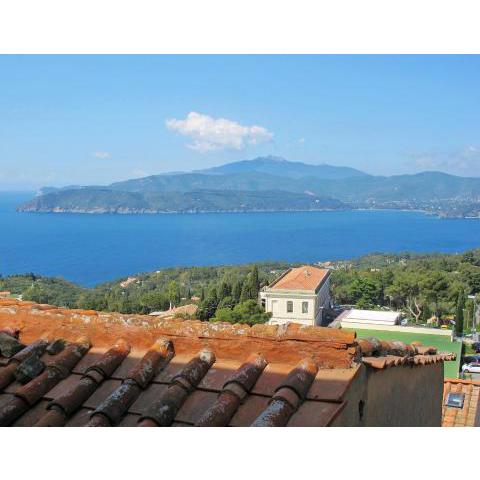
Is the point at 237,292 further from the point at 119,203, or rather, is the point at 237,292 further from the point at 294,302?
the point at 119,203

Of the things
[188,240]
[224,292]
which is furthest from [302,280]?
[188,240]

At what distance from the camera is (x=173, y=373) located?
2297mm

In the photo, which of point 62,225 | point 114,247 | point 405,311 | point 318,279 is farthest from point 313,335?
point 62,225

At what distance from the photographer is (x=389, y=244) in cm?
10831

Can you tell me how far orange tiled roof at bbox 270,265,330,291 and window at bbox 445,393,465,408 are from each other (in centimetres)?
2592

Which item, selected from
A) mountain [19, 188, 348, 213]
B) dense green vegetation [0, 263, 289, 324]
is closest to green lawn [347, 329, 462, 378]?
dense green vegetation [0, 263, 289, 324]

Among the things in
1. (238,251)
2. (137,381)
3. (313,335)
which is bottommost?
(238,251)

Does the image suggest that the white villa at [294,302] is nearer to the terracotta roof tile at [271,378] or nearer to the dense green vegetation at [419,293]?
the dense green vegetation at [419,293]

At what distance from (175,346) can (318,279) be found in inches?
1300

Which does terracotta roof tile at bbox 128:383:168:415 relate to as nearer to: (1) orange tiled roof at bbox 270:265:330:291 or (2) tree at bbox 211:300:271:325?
(2) tree at bbox 211:300:271:325

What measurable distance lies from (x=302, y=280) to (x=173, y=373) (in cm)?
3221

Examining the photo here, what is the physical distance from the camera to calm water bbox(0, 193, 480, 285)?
88.1 meters

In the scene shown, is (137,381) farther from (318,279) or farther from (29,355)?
(318,279)

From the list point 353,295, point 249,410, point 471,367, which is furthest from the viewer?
point 353,295
